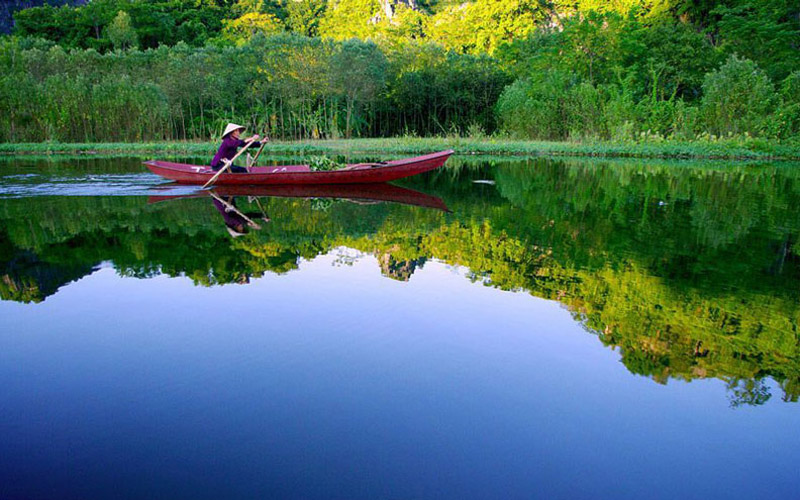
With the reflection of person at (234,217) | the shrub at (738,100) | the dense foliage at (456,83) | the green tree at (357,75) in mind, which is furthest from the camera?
the green tree at (357,75)

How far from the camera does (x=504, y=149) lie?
24406mm

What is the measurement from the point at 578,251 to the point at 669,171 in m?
11.7

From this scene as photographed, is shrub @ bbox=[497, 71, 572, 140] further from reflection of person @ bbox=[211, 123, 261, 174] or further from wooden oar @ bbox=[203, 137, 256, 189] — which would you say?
wooden oar @ bbox=[203, 137, 256, 189]

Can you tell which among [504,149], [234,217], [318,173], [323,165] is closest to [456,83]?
[504,149]

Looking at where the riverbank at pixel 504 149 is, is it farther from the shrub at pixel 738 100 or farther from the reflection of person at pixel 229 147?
the reflection of person at pixel 229 147

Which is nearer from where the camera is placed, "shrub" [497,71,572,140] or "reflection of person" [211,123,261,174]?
"reflection of person" [211,123,261,174]

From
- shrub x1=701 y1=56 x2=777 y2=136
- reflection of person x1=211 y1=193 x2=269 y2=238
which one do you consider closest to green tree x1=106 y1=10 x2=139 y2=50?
reflection of person x1=211 y1=193 x2=269 y2=238

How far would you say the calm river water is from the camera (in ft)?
8.27

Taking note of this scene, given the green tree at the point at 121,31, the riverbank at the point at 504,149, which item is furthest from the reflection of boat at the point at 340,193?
the green tree at the point at 121,31

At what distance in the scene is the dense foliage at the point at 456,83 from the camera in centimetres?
2373

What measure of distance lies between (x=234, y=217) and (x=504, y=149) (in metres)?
17.6

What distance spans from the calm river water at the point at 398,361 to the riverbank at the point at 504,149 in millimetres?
14431

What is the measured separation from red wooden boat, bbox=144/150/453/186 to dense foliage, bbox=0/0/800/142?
580 inches

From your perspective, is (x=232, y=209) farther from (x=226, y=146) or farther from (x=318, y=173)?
(x=226, y=146)
